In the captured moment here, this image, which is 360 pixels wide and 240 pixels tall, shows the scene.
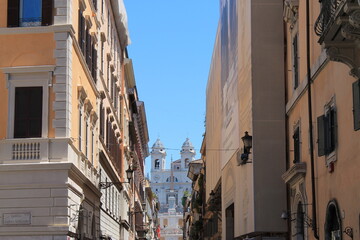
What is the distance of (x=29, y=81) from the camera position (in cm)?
2464

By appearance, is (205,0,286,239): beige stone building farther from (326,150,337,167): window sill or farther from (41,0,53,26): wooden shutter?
(41,0,53,26): wooden shutter

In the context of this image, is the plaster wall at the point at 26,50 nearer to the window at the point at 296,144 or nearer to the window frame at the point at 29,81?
the window frame at the point at 29,81

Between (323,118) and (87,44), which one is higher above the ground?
(87,44)

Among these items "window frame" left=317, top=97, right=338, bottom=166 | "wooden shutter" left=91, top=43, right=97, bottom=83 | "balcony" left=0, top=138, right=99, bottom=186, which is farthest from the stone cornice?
"wooden shutter" left=91, top=43, right=97, bottom=83

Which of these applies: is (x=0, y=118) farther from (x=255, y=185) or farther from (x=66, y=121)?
(x=255, y=185)

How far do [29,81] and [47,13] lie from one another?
7.28 ft

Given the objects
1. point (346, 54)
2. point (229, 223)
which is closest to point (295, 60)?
point (346, 54)

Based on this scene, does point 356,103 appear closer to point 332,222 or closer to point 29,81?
point 332,222

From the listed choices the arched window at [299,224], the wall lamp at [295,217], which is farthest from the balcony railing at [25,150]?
the arched window at [299,224]

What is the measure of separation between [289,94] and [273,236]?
5.12 meters

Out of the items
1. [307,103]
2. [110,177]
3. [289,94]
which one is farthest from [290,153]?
[110,177]

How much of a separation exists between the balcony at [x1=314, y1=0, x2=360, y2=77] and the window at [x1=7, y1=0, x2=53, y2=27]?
36.4 feet

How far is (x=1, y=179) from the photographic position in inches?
957

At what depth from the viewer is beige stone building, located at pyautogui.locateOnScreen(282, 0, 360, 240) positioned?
15.2 meters
